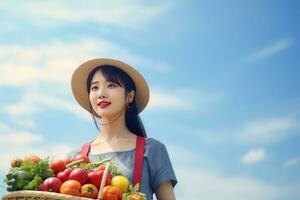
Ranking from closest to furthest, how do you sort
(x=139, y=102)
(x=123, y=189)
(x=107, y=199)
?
(x=107, y=199) → (x=123, y=189) → (x=139, y=102)

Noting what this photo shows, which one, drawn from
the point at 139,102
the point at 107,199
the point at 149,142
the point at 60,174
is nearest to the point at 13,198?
the point at 60,174

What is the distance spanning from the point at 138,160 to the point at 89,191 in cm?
117

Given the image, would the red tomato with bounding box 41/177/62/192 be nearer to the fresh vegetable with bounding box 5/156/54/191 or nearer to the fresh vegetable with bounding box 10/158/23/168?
the fresh vegetable with bounding box 5/156/54/191

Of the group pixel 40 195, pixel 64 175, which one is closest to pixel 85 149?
pixel 64 175

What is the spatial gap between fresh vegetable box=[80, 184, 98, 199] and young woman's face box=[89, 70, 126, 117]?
1477 mm

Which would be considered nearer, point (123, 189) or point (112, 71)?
point (123, 189)

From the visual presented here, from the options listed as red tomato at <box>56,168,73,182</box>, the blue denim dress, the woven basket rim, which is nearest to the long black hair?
the blue denim dress

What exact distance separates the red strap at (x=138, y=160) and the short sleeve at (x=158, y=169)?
10 cm

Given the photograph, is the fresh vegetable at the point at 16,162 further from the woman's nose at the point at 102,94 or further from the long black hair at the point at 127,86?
the long black hair at the point at 127,86

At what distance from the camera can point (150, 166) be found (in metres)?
5.15

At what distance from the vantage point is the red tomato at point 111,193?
3.99 m

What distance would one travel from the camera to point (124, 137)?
5504 millimetres

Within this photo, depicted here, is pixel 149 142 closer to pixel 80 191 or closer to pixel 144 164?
pixel 144 164

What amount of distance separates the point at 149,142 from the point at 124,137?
308 mm
